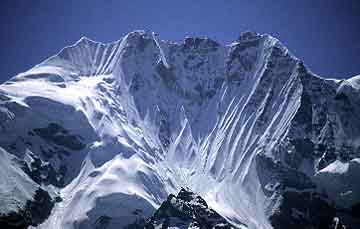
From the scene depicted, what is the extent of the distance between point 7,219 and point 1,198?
9620mm

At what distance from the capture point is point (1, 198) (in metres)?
199

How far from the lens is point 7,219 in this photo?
19450cm

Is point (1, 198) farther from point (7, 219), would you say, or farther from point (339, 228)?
point (339, 228)

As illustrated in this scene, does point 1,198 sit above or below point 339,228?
below

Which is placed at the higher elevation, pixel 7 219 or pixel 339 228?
pixel 339 228

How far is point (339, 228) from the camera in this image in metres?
197

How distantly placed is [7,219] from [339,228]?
12824cm

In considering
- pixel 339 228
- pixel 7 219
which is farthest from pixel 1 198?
pixel 339 228
